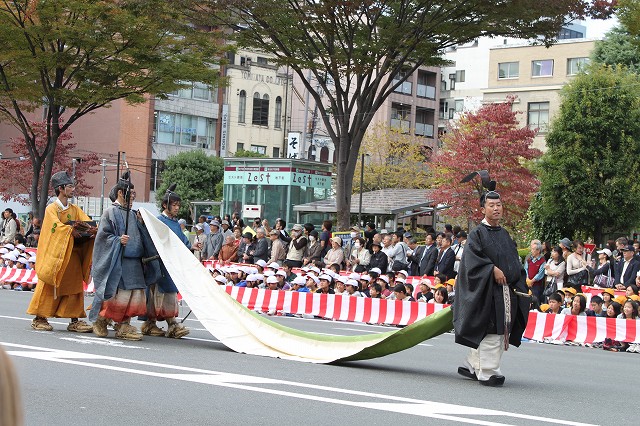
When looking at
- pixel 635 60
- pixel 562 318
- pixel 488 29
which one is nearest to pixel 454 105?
pixel 635 60

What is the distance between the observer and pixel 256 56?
67812 millimetres

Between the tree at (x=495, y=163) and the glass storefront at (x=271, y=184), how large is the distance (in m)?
5.49

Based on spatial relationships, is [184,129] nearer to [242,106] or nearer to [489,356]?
[242,106]

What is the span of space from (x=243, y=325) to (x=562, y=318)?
23.7ft

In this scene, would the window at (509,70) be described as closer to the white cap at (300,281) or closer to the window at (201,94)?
the window at (201,94)

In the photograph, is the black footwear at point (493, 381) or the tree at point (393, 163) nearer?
the black footwear at point (493, 381)

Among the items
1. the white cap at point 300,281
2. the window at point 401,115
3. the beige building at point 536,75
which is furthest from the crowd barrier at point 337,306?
the window at point 401,115

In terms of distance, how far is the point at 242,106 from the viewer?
6606 cm

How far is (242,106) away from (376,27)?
143ft

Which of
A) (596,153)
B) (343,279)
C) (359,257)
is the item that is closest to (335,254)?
(359,257)

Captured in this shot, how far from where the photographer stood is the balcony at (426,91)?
225 feet

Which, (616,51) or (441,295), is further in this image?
(616,51)

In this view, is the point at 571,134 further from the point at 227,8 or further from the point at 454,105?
the point at 454,105

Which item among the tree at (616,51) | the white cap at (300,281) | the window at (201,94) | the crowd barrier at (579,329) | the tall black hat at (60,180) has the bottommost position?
the crowd barrier at (579,329)
